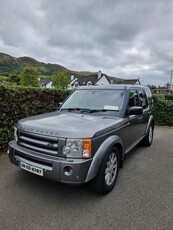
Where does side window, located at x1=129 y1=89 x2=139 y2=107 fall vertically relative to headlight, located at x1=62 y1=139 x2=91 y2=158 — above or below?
above

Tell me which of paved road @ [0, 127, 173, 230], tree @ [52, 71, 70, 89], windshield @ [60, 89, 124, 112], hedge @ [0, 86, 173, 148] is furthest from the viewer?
tree @ [52, 71, 70, 89]

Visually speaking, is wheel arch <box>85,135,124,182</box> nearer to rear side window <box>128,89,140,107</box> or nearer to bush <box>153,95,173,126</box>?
rear side window <box>128,89,140,107</box>

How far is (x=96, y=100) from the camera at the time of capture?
3.74 m

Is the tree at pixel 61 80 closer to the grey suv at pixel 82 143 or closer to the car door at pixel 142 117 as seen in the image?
the car door at pixel 142 117

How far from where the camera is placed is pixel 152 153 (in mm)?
5121

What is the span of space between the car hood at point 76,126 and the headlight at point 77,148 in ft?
0.25

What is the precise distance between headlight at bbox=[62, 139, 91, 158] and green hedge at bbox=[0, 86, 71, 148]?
3.03m

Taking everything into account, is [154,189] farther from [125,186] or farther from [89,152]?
[89,152]

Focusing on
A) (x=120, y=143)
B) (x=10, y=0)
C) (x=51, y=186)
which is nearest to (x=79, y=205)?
(x=51, y=186)

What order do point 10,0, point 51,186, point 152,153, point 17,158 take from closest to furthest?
point 17,158 < point 51,186 < point 152,153 < point 10,0

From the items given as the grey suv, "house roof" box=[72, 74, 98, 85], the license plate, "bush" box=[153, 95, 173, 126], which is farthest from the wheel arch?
"house roof" box=[72, 74, 98, 85]

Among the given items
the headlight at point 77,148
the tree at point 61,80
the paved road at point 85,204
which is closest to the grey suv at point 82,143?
the headlight at point 77,148

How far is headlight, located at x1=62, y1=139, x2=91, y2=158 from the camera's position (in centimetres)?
239

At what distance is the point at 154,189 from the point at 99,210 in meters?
1.20
